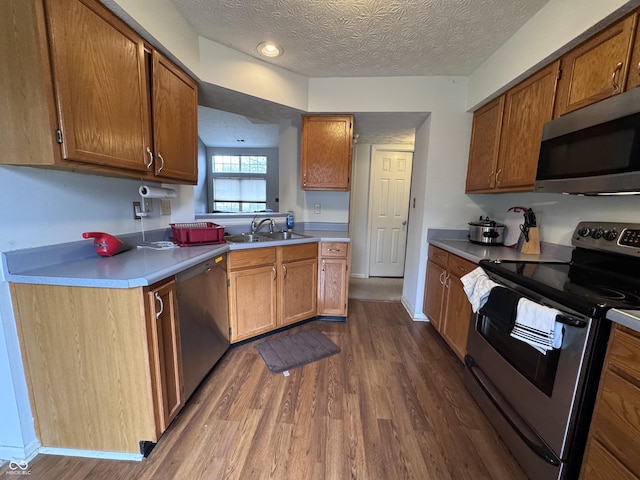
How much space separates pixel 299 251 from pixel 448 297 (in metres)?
1.33

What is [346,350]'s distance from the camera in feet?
6.98

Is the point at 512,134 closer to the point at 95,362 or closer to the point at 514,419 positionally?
the point at 514,419

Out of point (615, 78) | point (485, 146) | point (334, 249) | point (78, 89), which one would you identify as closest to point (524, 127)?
point (485, 146)

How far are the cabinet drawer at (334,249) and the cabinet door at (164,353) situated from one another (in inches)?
57.0

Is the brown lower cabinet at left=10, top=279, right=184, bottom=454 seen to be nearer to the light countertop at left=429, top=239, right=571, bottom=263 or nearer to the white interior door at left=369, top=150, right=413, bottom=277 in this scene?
the light countertop at left=429, top=239, right=571, bottom=263

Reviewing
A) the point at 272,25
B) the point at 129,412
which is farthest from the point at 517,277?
the point at 272,25

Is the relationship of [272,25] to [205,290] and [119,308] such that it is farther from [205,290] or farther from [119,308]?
[119,308]

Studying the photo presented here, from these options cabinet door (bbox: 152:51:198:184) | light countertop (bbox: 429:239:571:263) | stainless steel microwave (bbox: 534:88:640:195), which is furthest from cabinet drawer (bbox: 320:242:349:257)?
stainless steel microwave (bbox: 534:88:640:195)

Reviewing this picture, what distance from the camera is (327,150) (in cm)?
258

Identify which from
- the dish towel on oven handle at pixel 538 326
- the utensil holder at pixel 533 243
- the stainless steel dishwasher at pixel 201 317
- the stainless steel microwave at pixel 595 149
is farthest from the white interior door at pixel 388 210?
the dish towel on oven handle at pixel 538 326

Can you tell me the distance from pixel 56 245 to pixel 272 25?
1.82m

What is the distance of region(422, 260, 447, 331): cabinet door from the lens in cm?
224

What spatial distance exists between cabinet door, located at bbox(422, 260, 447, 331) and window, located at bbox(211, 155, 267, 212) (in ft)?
17.1

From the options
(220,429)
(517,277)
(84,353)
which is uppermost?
(517,277)
